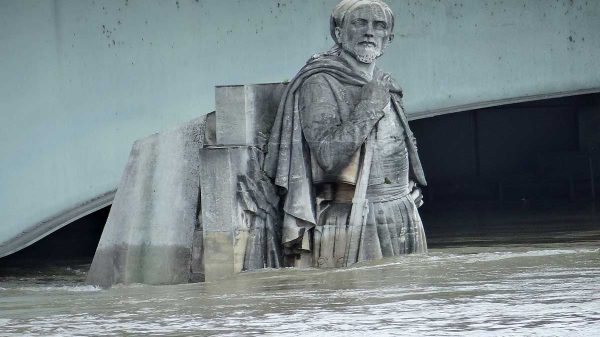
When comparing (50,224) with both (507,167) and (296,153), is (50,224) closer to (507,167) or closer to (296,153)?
(296,153)

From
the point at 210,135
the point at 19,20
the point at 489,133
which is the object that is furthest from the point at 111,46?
the point at 489,133

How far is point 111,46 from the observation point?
18.3 m

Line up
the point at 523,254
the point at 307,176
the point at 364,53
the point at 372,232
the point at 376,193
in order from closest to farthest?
the point at 523,254 < the point at 372,232 < the point at 376,193 < the point at 307,176 < the point at 364,53

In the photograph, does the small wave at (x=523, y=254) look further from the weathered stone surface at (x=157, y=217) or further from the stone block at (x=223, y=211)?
the weathered stone surface at (x=157, y=217)

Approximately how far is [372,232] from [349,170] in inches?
22.1

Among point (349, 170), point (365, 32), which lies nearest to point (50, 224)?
point (349, 170)

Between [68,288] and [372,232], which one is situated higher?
[372,232]

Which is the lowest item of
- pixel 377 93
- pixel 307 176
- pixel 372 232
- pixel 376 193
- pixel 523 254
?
pixel 523 254

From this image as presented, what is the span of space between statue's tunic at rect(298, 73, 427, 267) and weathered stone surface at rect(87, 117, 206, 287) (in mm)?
1194

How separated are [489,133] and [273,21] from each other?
565 inches

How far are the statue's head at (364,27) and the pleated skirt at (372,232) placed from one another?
1.31 m

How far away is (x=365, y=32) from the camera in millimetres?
13172

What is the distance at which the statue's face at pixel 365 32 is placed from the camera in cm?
1316

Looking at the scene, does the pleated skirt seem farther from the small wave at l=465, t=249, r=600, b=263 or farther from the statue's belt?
the small wave at l=465, t=249, r=600, b=263
